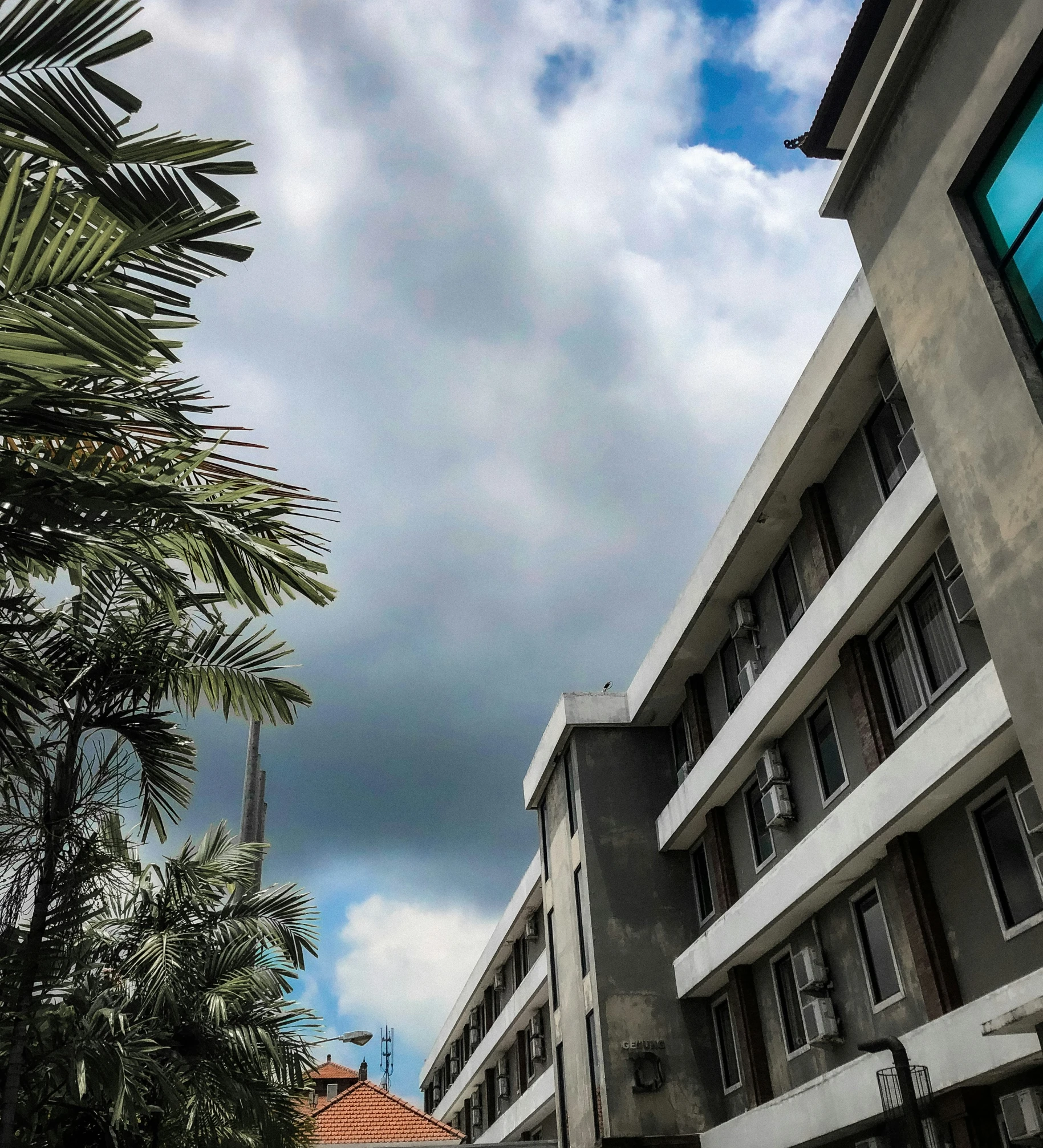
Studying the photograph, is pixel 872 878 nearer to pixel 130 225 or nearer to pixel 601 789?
pixel 601 789

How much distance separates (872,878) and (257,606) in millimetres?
11129

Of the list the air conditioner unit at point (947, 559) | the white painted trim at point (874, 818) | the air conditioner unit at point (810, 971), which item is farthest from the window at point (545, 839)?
the air conditioner unit at point (947, 559)

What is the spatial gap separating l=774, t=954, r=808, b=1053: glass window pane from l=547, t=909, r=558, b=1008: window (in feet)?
26.3

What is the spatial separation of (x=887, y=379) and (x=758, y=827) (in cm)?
806

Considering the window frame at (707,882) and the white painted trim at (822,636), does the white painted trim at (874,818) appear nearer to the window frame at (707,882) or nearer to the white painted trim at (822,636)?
the window frame at (707,882)

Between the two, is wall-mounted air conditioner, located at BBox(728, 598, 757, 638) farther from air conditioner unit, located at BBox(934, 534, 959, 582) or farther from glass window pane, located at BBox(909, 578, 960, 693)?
air conditioner unit, located at BBox(934, 534, 959, 582)

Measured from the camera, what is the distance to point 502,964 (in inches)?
1409

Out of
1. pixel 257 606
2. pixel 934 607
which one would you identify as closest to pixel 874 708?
pixel 934 607

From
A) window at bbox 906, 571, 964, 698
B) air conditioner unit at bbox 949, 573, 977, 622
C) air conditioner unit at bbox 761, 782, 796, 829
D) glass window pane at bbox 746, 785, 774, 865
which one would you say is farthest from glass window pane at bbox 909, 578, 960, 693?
glass window pane at bbox 746, 785, 774, 865

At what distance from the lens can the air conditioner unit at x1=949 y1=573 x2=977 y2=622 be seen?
12.0 metres

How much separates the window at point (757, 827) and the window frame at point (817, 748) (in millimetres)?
1768

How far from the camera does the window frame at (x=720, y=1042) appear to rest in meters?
18.3

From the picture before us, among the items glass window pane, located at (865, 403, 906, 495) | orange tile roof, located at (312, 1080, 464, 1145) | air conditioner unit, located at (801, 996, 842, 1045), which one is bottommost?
air conditioner unit, located at (801, 996, 842, 1045)

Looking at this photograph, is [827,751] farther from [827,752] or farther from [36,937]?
[36,937]
